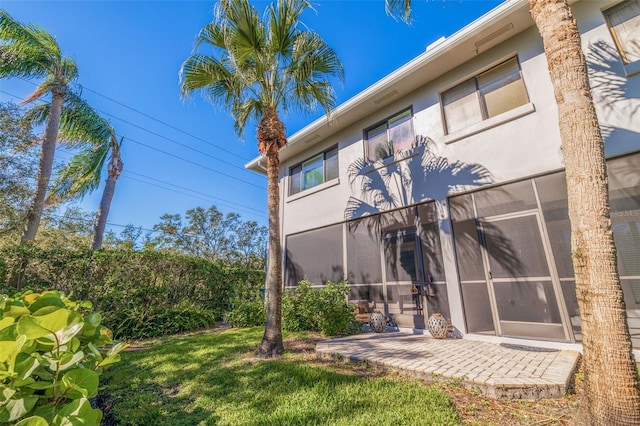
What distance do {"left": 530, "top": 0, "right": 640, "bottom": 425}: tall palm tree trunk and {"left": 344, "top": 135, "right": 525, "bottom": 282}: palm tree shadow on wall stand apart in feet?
11.0

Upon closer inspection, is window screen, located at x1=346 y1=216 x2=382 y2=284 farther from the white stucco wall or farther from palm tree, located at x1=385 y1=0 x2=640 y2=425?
palm tree, located at x1=385 y1=0 x2=640 y2=425

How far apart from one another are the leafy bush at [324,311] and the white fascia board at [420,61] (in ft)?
15.5

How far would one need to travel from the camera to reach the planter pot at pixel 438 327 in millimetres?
6148

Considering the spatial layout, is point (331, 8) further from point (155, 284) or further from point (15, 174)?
point (15, 174)

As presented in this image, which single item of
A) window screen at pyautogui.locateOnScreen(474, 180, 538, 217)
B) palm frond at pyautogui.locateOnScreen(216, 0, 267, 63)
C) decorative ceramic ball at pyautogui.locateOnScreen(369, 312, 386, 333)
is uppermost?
palm frond at pyautogui.locateOnScreen(216, 0, 267, 63)

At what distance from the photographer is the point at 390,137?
859cm

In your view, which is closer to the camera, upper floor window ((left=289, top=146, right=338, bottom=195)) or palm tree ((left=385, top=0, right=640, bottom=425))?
palm tree ((left=385, top=0, right=640, bottom=425))

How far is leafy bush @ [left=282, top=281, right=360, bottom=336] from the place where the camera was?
22.8 ft

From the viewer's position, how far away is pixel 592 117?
2.92 metres

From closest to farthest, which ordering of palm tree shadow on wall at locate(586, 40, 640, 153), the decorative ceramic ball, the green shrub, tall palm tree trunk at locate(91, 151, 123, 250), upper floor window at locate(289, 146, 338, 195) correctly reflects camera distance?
palm tree shadow on wall at locate(586, 40, 640, 153), the decorative ceramic ball, the green shrub, upper floor window at locate(289, 146, 338, 195), tall palm tree trunk at locate(91, 151, 123, 250)

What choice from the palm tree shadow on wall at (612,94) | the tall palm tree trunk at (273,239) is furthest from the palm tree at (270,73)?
the palm tree shadow on wall at (612,94)

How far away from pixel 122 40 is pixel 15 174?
595cm

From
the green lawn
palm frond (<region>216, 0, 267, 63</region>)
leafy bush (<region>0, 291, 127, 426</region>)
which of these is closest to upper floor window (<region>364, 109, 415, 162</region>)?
palm frond (<region>216, 0, 267, 63</region>)

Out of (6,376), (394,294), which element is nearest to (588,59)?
(394,294)
